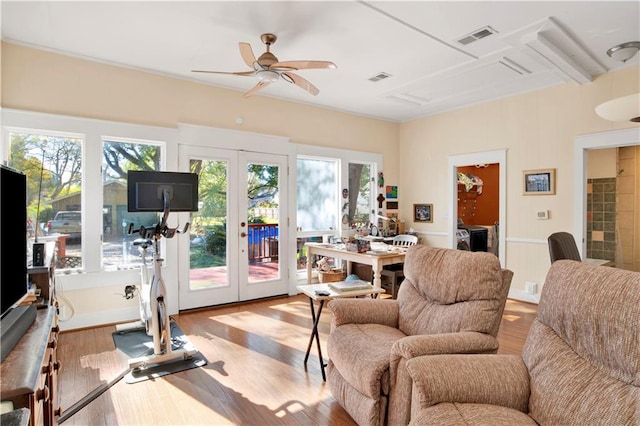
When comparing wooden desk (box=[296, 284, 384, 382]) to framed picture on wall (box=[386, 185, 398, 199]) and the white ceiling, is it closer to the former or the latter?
the white ceiling

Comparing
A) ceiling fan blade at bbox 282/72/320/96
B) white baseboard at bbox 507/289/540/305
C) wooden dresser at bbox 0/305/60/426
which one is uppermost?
ceiling fan blade at bbox 282/72/320/96

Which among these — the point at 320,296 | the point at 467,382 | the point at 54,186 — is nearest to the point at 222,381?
the point at 320,296

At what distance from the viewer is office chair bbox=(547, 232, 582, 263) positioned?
2.98 meters

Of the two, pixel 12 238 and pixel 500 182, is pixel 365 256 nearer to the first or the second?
pixel 500 182

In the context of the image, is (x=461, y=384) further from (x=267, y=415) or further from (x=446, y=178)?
(x=446, y=178)

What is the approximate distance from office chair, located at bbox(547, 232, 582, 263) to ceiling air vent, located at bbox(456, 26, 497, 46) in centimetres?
189

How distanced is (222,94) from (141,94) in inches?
37.5

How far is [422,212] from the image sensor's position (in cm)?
604

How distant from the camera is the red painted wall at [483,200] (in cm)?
764

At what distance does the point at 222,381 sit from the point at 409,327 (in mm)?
1445

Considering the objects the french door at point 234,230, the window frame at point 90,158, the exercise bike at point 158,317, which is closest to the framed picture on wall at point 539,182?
the french door at point 234,230

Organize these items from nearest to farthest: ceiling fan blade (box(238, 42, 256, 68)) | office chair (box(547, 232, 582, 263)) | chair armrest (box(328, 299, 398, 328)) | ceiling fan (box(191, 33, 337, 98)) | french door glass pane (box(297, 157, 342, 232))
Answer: chair armrest (box(328, 299, 398, 328)), ceiling fan blade (box(238, 42, 256, 68)), ceiling fan (box(191, 33, 337, 98)), office chair (box(547, 232, 582, 263)), french door glass pane (box(297, 157, 342, 232))

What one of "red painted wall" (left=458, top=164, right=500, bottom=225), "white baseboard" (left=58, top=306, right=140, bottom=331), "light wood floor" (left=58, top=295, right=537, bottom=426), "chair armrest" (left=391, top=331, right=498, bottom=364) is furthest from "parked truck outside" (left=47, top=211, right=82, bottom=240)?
"red painted wall" (left=458, top=164, right=500, bottom=225)

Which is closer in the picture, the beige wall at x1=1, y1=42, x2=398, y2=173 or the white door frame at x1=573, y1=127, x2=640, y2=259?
the beige wall at x1=1, y1=42, x2=398, y2=173
